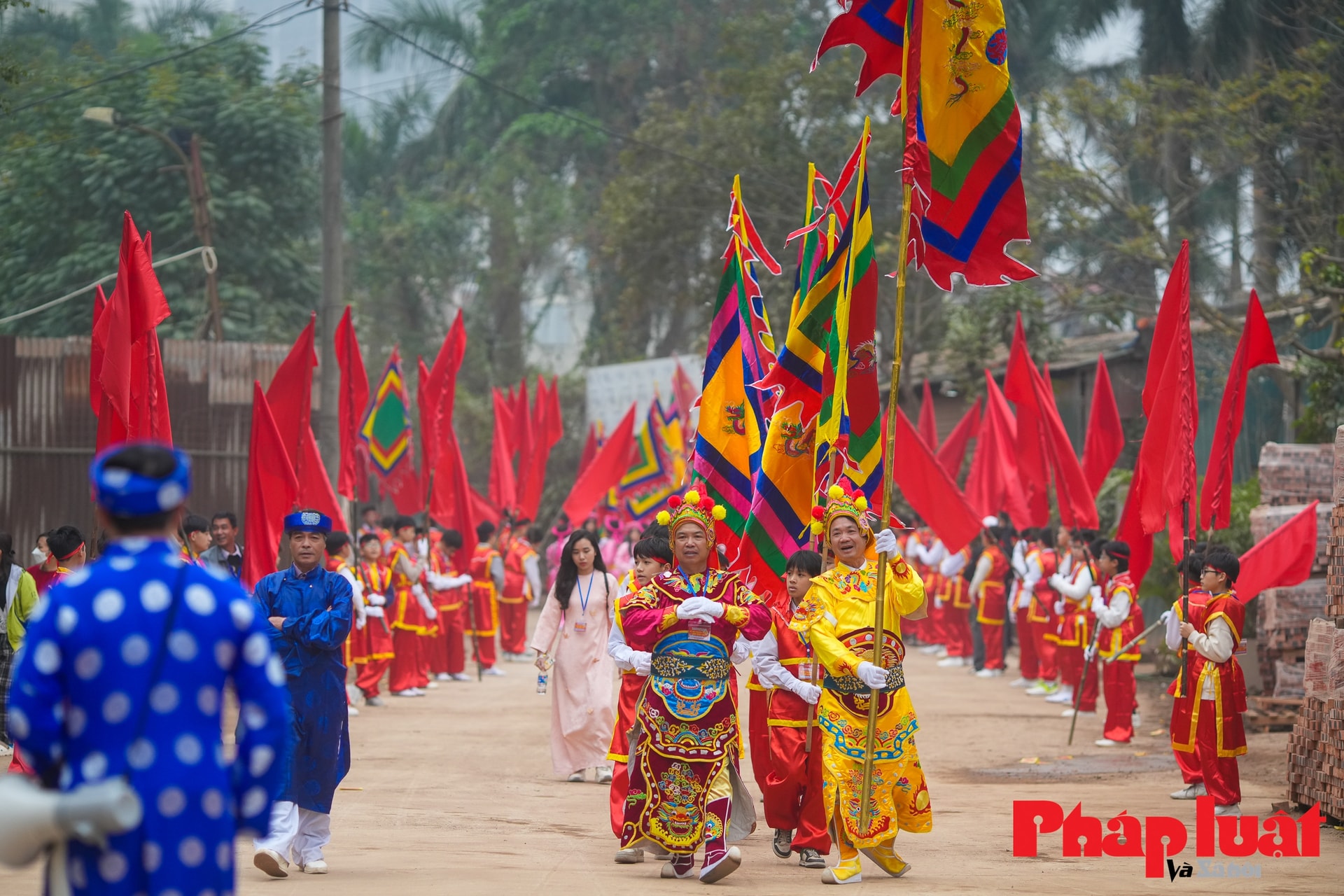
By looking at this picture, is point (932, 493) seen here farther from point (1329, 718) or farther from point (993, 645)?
point (993, 645)

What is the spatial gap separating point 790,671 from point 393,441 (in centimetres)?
1124

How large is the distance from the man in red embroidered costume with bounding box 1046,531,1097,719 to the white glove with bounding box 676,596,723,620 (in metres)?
7.58

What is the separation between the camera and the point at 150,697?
3889 millimetres

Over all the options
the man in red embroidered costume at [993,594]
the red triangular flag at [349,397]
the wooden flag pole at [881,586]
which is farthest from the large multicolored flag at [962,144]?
the man in red embroidered costume at [993,594]

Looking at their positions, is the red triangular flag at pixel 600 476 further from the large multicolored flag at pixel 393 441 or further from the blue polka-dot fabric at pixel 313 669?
the blue polka-dot fabric at pixel 313 669

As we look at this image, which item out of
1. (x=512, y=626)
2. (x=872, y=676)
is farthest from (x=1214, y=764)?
(x=512, y=626)

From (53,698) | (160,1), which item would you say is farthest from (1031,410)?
(160,1)

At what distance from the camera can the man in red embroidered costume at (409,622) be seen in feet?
54.4

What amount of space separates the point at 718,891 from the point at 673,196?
967 inches

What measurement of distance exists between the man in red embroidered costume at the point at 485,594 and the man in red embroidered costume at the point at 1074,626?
6.96 meters

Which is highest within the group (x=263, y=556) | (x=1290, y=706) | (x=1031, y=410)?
(x=1031, y=410)

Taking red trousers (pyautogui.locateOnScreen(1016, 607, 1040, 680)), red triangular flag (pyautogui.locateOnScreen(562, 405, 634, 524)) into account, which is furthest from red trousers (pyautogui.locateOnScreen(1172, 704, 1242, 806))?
red triangular flag (pyautogui.locateOnScreen(562, 405, 634, 524))

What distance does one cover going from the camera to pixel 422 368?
1933 cm

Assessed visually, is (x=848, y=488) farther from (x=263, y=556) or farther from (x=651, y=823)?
(x=263, y=556)
